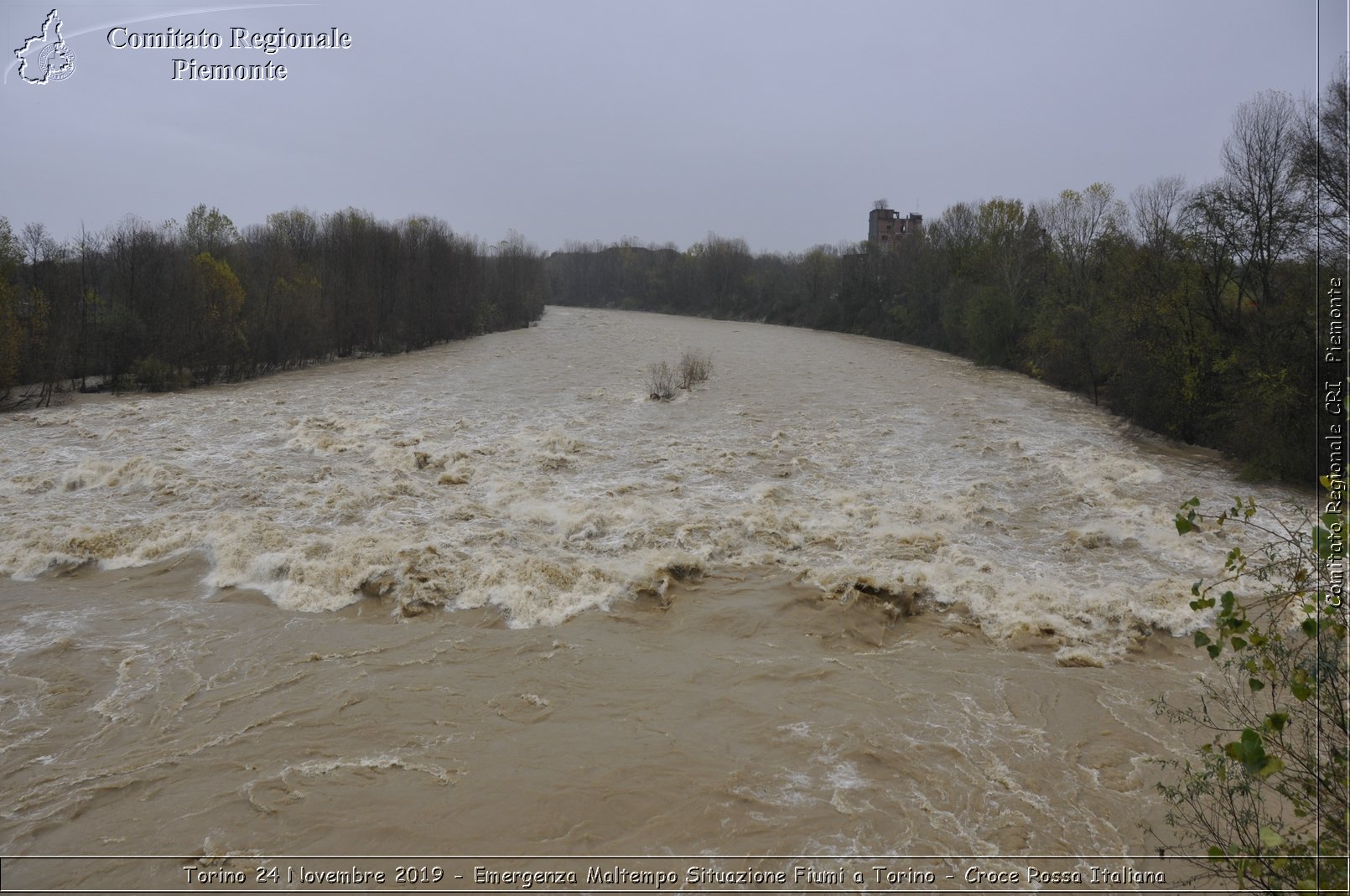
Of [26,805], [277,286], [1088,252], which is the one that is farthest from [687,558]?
[1088,252]

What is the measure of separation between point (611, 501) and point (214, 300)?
21.4m

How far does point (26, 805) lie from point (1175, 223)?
26.3 metres

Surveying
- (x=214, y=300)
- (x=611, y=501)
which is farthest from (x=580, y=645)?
(x=214, y=300)

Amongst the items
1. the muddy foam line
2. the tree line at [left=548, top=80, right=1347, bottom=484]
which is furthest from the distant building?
the muddy foam line

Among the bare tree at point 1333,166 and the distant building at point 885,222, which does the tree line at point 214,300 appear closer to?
the bare tree at point 1333,166

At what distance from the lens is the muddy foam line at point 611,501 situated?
30.3 feet

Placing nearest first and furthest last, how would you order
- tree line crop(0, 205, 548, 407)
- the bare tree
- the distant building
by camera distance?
1. the bare tree
2. tree line crop(0, 205, 548, 407)
3. the distant building

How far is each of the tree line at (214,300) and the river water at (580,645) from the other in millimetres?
6262

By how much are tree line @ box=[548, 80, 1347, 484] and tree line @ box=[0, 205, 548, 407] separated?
27.5m

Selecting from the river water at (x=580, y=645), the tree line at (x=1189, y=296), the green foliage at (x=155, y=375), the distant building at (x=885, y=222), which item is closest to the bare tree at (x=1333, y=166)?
the tree line at (x=1189, y=296)

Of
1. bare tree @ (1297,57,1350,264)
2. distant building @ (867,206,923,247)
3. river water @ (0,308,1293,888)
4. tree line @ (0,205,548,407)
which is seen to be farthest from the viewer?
distant building @ (867,206,923,247)

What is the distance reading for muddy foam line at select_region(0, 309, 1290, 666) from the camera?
9.25 meters

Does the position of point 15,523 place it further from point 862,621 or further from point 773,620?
point 862,621

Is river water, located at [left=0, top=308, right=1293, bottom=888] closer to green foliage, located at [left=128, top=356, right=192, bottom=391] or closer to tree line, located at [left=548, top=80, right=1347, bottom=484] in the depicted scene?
tree line, located at [left=548, top=80, right=1347, bottom=484]
